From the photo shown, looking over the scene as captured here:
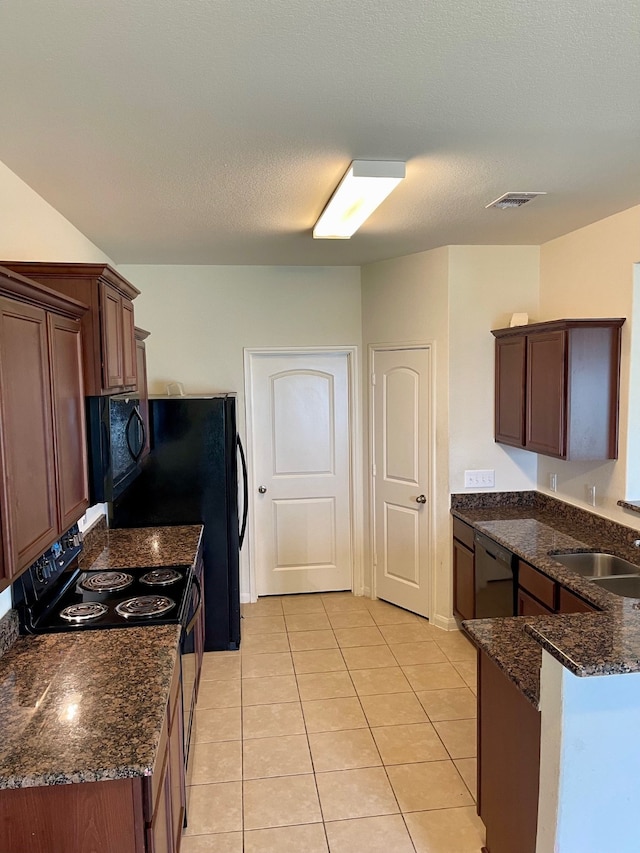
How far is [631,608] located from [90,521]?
270cm

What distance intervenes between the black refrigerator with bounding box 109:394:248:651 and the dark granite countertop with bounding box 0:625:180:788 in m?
1.56

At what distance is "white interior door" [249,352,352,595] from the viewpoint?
15.6 feet

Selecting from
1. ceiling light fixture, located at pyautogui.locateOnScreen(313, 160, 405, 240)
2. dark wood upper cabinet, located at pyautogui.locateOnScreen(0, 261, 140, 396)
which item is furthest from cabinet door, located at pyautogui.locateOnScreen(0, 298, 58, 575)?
ceiling light fixture, located at pyautogui.locateOnScreen(313, 160, 405, 240)

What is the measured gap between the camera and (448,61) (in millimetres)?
1546

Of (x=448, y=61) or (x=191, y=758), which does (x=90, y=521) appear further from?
(x=448, y=61)

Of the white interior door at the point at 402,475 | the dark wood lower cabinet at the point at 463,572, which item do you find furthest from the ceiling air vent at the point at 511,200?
the dark wood lower cabinet at the point at 463,572

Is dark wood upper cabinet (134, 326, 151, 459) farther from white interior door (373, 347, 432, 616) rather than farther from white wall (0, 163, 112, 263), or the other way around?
white interior door (373, 347, 432, 616)

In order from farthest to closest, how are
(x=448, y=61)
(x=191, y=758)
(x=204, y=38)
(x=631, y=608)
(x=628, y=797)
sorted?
(x=191, y=758)
(x=631, y=608)
(x=628, y=797)
(x=448, y=61)
(x=204, y=38)

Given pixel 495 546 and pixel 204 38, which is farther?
pixel 495 546

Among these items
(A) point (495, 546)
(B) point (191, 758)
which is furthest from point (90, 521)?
(A) point (495, 546)

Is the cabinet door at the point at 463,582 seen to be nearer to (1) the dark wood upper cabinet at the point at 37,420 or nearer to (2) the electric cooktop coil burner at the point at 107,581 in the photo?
(2) the electric cooktop coil burner at the point at 107,581

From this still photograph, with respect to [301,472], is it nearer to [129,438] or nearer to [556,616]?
[129,438]

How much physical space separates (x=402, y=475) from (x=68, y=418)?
2815 mm

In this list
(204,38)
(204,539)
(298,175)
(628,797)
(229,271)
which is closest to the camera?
(204,38)
